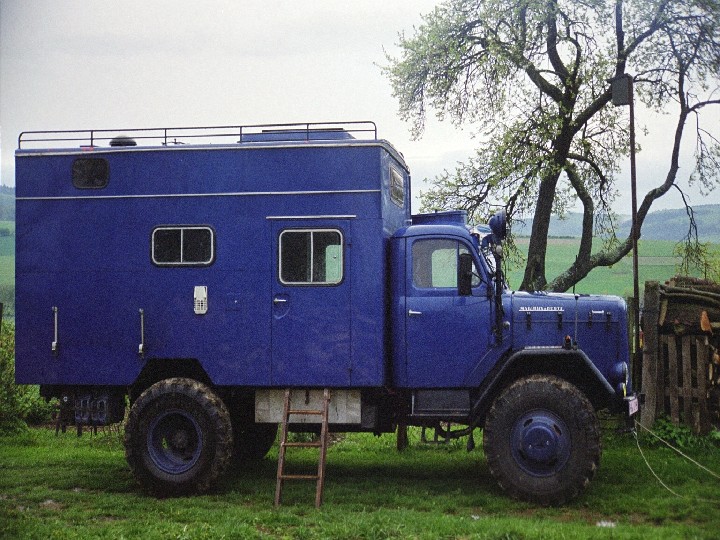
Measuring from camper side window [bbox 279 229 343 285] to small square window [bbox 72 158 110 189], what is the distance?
84.8 inches

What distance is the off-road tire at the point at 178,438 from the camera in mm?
8836

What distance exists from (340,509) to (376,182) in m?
3.38

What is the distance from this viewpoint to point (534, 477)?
8.30 m

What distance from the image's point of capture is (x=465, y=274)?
8.64 m

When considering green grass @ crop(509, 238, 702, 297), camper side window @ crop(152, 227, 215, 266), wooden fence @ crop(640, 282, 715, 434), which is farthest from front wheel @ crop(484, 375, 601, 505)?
green grass @ crop(509, 238, 702, 297)

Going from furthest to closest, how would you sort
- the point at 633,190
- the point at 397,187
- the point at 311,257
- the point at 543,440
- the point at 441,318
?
the point at 633,190 < the point at 397,187 < the point at 311,257 < the point at 441,318 < the point at 543,440

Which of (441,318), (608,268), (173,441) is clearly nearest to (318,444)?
(173,441)

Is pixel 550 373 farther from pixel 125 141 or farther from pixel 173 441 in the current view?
pixel 125 141

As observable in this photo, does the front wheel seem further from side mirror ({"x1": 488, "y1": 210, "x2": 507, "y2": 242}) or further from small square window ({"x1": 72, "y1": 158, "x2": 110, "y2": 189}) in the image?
small square window ({"x1": 72, "y1": 158, "x2": 110, "y2": 189})

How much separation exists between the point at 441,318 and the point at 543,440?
162cm

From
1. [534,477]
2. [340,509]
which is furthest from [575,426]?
[340,509]

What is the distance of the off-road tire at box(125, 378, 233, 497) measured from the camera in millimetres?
8836

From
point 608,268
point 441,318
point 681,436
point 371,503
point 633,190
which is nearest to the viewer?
point 371,503

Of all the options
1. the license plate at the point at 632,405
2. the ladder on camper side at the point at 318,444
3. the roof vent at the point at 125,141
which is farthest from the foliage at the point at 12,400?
the license plate at the point at 632,405
